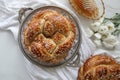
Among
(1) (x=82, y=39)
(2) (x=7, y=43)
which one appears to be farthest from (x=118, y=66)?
(2) (x=7, y=43)

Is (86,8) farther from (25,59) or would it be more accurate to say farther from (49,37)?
(25,59)

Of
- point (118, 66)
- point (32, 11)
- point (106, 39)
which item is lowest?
point (118, 66)

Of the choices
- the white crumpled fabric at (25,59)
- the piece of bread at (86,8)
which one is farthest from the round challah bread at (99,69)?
the piece of bread at (86,8)

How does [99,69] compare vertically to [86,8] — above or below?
below

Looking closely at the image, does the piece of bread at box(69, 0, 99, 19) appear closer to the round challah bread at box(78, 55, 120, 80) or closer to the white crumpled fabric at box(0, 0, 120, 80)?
the white crumpled fabric at box(0, 0, 120, 80)

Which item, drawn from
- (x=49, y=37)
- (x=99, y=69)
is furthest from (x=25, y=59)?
(x=99, y=69)

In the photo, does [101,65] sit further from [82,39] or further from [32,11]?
[32,11]

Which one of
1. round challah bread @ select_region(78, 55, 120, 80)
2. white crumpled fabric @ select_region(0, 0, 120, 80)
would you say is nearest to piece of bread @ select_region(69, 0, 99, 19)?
white crumpled fabric @ select_region(0, 0, 120, 80)
